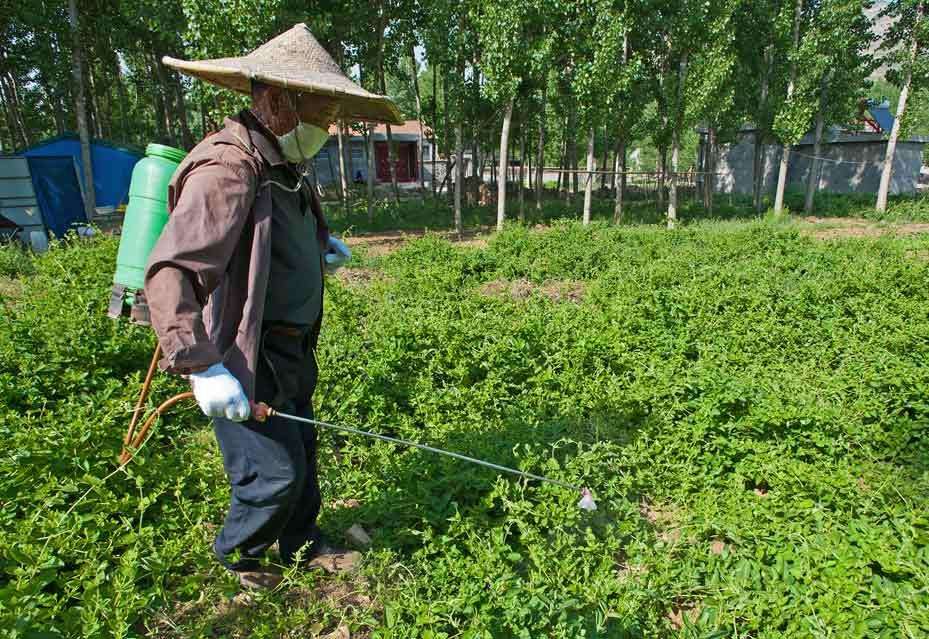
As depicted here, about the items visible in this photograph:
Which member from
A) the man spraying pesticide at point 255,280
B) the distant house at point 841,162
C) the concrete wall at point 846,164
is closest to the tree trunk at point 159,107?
the man spraying pesticide at point 255,280

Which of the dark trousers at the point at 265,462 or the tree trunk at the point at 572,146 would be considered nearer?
the dark trousers at the point at 265,462

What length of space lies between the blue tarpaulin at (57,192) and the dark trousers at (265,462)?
1191 centimetres

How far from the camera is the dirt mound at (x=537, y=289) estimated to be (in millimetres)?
7725

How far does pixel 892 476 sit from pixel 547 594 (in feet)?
7.65

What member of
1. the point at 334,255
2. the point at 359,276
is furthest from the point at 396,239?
the point at 334,255

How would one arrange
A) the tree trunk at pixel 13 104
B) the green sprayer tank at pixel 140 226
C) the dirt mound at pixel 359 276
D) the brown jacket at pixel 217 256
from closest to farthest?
the brown jacket at pixel 217 256 < the green sprayer tank at pixel 140 226 < the dirt mound at pixel 359 276 < the tree trunk at pixel 13 104

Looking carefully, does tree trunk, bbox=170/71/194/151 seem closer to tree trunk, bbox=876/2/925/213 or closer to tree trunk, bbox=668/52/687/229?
tree trunk, bbox=668/52/687/229

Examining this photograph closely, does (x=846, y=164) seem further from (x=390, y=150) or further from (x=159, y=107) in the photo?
(x=159, y=107)

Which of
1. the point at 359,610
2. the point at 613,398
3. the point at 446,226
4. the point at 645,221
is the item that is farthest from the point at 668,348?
the point at 645,221

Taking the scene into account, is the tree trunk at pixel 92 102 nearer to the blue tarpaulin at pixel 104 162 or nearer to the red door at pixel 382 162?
the blue tarpaulin at pixel 104 162

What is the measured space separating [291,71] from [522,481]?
2.32 m

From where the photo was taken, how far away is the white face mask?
2252 mm

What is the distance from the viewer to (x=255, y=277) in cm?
206

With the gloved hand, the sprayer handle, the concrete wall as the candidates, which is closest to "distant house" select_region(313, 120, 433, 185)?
the concrete wall
